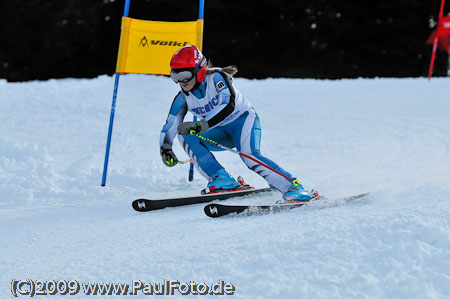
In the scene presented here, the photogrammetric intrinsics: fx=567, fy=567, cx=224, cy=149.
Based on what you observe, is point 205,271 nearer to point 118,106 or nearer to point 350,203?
point 350,203

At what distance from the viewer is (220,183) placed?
5.09 metres

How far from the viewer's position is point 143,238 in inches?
149

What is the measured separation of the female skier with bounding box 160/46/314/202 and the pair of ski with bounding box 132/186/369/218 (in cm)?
8

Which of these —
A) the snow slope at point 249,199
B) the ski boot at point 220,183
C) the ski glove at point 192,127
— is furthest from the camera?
the ski boot at point 220,183

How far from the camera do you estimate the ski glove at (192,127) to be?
15.4ft

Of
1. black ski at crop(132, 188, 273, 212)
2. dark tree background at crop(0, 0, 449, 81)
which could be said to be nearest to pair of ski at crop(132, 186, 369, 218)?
black ski at crop(132, 188, 273, 212)

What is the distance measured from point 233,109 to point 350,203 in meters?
1.29

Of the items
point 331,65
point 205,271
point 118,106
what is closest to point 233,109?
point 205,271

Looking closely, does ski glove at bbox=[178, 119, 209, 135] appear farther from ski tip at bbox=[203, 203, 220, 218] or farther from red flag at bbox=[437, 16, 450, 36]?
red flag at bbox=[437, 16, 450, 36]

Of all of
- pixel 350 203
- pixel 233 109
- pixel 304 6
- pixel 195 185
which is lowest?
pixel 195 185

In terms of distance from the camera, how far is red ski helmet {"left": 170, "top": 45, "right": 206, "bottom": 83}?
4762mm

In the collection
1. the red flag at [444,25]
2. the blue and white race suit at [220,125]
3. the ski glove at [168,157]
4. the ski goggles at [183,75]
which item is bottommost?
the ski glove at [168,157]

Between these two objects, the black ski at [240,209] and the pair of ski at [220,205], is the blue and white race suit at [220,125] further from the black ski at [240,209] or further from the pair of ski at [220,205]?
the black ski at [240,209]

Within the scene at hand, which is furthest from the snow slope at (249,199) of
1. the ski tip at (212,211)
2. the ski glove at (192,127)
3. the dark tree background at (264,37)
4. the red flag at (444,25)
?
the dark tree background at (264,37)
